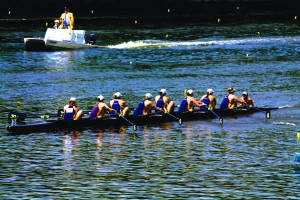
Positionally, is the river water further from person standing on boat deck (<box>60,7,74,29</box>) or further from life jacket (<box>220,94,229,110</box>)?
person standing on boat deck (<box>60,7,74,29</box>)

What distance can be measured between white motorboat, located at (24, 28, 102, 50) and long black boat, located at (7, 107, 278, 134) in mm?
36776

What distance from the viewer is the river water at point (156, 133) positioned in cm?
4072

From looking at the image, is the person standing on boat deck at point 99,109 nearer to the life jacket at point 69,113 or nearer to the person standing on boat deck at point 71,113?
the person standing on boat deck at point 71,113

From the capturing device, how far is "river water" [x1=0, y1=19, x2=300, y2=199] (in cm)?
4072

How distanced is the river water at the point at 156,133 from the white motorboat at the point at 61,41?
0.84m

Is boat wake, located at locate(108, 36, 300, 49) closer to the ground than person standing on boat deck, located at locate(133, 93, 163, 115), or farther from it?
farther from it

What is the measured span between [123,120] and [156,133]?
8.09 feet

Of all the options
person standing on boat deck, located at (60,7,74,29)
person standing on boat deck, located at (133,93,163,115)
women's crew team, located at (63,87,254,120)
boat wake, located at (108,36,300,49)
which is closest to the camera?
women's crew team, located at (63,87,254,120)

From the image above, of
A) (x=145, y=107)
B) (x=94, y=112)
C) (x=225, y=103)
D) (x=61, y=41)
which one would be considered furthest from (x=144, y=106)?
(x=61, y=41)

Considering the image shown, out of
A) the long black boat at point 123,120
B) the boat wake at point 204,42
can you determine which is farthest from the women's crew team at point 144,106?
the boat wake at point 204,42

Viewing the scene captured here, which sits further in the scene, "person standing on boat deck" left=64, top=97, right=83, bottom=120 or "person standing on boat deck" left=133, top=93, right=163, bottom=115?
"person standing on boat deck" left=133, top=93, right=163, bottom=115

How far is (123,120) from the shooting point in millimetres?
54188

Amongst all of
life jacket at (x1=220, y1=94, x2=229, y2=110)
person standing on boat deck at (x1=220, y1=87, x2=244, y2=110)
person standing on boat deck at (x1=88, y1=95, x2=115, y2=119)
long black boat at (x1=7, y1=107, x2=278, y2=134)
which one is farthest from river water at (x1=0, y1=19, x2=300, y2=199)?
life jacket at (x1=220, y1=94, x2=229, y2=110)

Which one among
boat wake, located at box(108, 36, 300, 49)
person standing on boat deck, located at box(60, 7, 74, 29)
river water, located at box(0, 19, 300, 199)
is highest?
person standing on boat deck, located at box(60, 7, 74, 29)
